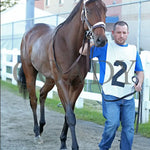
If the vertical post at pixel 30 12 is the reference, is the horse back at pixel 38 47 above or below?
below

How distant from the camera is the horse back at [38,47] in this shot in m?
4.32

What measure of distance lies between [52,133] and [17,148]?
95cm

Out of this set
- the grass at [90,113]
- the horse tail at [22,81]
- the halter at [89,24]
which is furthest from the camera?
the horse tail at [22,81]

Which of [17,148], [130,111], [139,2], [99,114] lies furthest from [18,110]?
[130,111]

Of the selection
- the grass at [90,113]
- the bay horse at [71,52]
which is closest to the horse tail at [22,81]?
the grass at [90,113]

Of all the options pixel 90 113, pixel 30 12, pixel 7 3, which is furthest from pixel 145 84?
pixel 7 3

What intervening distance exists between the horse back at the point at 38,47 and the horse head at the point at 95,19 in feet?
3.77

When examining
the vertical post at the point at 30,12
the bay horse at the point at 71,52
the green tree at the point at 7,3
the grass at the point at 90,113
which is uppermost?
the green tree at the point at 7,3

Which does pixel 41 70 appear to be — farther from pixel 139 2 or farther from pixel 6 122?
pixel 139 2

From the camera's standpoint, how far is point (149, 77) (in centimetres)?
519

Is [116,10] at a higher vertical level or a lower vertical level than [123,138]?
higher

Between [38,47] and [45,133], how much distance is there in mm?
1476

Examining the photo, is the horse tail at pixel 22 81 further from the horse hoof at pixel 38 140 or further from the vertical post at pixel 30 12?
the vertical post at pixel 30 12

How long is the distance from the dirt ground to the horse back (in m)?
1.07
